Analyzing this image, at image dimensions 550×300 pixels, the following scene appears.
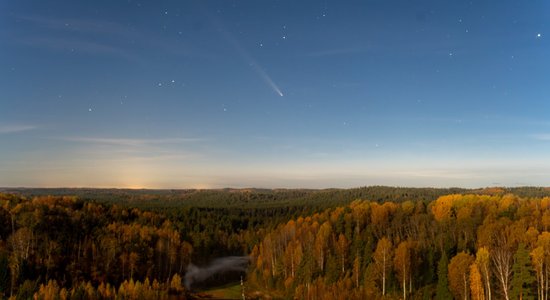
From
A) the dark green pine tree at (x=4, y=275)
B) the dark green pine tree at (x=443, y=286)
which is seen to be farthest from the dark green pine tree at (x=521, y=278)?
the dark green pine tree at (x=4, y=275)

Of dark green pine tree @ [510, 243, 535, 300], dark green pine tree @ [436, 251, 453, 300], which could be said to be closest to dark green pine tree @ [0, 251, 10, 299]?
dark green pine tree @ [436, 251, 453, 300]

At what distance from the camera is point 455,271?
66312 millimetres

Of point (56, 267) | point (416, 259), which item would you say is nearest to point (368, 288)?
point (416, 259)

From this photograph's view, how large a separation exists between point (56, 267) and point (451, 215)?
109532 mm

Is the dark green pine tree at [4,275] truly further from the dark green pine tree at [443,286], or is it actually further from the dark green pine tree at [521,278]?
the dark green pine tree at [521,278]

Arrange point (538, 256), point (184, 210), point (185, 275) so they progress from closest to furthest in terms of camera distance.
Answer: point (538, 256) < point (185, 275) < point (184, 210)

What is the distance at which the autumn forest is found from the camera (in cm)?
6750

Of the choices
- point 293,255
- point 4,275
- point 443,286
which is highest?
point 443,286

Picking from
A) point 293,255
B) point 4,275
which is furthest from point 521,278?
point 4,275

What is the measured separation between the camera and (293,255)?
322ft

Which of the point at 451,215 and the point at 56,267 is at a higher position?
the point at 451,215

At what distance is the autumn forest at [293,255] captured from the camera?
221ft

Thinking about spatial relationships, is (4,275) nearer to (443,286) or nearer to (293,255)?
(293,255)

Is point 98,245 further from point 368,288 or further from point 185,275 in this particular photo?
point 368,288
